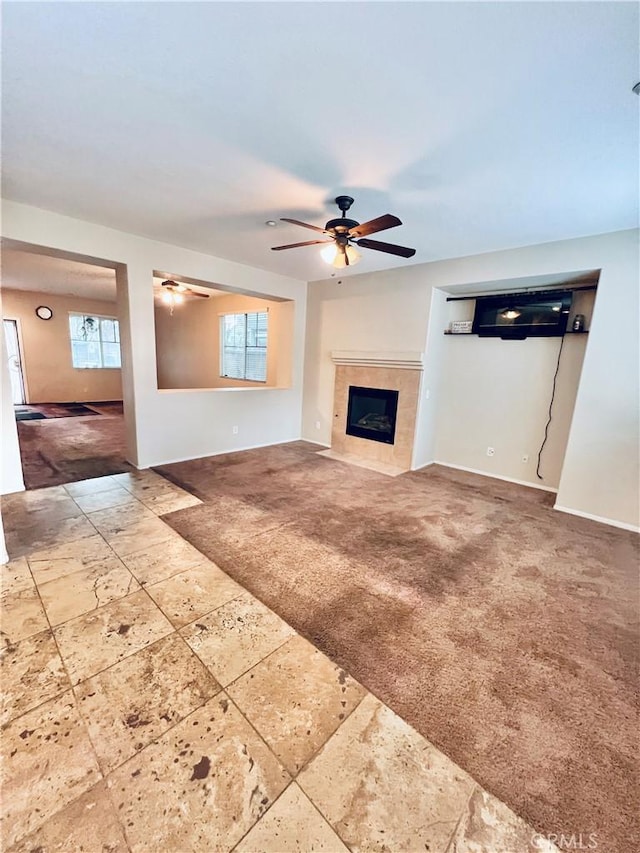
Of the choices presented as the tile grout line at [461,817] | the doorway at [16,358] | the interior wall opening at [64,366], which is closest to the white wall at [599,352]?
the tile grout line at [461,817]

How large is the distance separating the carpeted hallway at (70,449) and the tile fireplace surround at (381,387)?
3.05m

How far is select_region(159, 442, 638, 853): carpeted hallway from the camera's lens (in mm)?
1303

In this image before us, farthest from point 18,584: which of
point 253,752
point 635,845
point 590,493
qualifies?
point 590,493

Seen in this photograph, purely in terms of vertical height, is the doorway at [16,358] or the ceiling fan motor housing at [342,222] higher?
the ceiling fan motor housing at [342,222]

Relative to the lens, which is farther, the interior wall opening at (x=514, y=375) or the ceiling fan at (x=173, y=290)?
the ceiling fan at (x=173, y=290)

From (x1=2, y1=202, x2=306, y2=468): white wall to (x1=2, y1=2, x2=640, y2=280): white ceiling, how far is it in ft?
1.08

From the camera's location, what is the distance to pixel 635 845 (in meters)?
1.08

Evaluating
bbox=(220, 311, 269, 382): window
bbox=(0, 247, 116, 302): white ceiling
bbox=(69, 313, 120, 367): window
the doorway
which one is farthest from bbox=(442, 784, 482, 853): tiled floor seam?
the doorway

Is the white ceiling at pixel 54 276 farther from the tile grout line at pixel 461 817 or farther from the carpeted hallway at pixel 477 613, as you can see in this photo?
the tile grout line at pixel 461 817

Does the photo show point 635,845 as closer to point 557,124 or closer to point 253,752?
point 253,752

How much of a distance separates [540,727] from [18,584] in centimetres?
284

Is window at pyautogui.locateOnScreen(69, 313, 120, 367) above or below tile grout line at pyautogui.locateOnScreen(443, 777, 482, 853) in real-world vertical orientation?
above

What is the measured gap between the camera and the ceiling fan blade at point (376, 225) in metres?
2.28

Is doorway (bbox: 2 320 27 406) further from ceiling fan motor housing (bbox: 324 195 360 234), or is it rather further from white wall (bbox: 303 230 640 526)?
white wall (bbox: 303 230 640 526)
